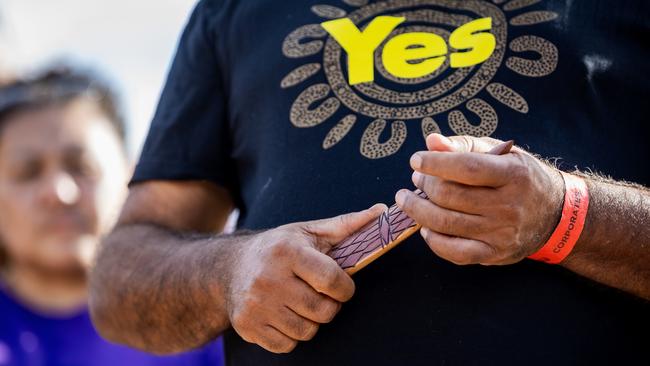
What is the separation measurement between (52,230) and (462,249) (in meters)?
2.67

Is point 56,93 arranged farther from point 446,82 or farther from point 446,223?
point 446,223

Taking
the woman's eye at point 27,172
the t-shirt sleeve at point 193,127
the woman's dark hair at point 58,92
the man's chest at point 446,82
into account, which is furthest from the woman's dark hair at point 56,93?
the man's chest at point 446,82

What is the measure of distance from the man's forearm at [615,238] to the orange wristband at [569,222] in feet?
0.05

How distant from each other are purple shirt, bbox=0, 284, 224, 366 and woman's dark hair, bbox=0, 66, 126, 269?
0.36m

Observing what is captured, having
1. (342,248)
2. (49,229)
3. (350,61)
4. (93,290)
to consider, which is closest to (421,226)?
(342,248)

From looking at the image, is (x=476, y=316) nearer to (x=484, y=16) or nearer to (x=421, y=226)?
(x=421, y=226)

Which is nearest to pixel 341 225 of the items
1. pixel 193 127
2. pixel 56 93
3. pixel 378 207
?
pixel 378 207

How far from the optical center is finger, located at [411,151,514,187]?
1.29 metres

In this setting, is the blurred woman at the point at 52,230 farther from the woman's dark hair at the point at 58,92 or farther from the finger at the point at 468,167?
the finger at the point at 468,167

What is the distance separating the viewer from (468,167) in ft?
4.22

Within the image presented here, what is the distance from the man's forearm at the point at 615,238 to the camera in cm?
144

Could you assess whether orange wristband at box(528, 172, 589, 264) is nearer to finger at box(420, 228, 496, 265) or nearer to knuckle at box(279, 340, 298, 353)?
finger at box(420, 228, 496, 265)

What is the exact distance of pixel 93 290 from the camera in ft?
6.39

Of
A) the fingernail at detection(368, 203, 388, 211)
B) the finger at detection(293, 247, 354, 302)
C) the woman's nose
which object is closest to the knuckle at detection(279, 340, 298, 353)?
the finger at detection(293, 247, 354, 302)
